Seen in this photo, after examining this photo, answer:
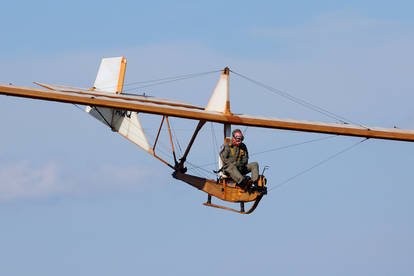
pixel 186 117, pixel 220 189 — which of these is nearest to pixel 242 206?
pixel 220 189

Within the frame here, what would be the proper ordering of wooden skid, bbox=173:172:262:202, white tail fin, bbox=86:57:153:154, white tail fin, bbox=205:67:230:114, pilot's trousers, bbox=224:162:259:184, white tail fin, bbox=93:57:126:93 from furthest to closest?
white tail fin, bbox=93:57:126:93 < white tail fin, bbox=86:57:153:154 < white tail fin, bbox=205:67:230:114 < wooden skid, bbox=173:172:262:202 < pilot's trousers, bbox=224:162:259:184

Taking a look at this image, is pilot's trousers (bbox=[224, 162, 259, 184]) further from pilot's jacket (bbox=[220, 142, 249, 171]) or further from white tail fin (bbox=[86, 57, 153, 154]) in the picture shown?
white tail fin (bbox=[86, 57, 153, 154])

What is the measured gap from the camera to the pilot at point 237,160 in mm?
31875

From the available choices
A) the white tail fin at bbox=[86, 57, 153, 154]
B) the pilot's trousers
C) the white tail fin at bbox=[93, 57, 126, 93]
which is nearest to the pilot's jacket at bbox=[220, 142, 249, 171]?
the pilot's trousers

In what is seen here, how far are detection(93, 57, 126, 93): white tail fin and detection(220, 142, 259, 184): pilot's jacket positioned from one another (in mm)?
8231

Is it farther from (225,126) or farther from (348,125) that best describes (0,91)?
(348,125)

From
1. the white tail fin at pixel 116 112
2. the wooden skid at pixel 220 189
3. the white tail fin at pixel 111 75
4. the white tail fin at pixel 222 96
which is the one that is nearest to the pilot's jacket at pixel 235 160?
the wooden skid at pixel 220 189

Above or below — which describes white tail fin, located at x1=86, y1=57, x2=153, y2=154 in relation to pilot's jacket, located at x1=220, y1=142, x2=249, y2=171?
above

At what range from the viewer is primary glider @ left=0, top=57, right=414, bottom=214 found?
32562 mm

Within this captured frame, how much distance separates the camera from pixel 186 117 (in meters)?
33.8

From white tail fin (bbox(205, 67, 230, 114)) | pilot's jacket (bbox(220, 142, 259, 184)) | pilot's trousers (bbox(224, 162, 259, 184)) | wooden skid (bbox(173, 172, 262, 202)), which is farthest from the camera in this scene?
white tail fin (bbox(205, 67, 230, 114))

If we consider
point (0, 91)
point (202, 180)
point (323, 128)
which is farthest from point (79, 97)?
point (323, 128)

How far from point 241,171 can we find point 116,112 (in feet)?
23.6

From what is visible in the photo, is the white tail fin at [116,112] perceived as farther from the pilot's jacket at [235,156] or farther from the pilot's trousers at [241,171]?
the pilot's trousers at [241,171]
